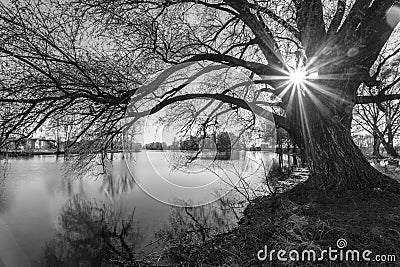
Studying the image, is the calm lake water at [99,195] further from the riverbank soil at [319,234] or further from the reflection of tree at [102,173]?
the riverbank soil at [319,234]

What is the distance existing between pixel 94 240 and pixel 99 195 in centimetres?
563

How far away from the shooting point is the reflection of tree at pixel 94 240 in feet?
18.3

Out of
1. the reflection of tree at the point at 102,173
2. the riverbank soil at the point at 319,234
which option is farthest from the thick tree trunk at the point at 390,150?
the riverbank soil at the point at 319,234

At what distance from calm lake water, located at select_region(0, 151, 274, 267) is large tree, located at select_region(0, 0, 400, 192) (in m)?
1.90

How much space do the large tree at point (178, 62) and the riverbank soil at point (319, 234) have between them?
823 millimetres

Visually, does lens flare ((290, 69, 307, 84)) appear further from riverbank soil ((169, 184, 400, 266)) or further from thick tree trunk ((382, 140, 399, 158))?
thick tree trunk ((382, 140, 399, 158))

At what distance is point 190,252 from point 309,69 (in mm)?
5513

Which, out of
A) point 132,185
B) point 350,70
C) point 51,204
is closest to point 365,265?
point 350,70

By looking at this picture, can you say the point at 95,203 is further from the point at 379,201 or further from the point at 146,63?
the point at 379,201

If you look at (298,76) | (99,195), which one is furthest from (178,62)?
(99,195)

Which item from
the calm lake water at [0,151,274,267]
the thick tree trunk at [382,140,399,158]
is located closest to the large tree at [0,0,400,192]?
the calm lake water at [0,151,274,267]

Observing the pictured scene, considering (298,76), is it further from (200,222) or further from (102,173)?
(102,173)

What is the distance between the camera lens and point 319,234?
3.76 m

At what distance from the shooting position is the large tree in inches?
231
